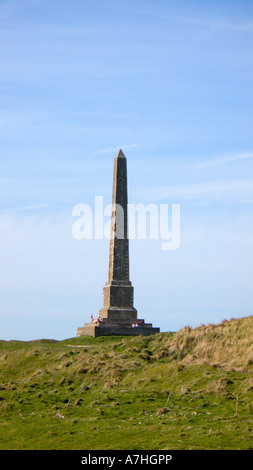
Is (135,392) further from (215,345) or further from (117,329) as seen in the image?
(117,329)

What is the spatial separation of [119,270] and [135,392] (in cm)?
2214

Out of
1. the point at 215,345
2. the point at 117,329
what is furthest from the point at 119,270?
the point at 215,345

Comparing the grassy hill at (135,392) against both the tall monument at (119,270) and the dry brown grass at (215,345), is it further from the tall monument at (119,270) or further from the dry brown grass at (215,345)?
the tall monument at (119,270)

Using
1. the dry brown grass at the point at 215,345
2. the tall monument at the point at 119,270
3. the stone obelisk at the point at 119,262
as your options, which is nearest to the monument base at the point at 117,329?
the tall monument at the point at 119,270

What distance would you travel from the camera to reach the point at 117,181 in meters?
54.1

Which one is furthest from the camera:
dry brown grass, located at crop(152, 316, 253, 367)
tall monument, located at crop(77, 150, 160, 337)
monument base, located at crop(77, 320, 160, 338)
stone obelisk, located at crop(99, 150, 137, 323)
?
stone obelisk, located at crop(99, 150, 137, 323)

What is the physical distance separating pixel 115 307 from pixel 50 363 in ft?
36.8

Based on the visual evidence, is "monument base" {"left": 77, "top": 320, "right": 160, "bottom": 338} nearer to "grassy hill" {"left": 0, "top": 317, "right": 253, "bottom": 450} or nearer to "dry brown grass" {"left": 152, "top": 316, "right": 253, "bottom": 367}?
"grassy hill" {"left": 0, "top": 317, "right": 253, "bottom": 450}

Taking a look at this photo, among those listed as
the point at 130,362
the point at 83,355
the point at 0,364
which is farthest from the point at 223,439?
the point at 0,364

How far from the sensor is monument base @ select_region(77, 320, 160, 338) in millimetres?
50825

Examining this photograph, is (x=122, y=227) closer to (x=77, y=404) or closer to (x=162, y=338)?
(x=162, y=338)

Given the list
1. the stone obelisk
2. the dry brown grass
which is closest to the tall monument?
the stone obelisk

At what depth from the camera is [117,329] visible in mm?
51250

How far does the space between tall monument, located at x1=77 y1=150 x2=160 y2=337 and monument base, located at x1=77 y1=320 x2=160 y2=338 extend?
0.10 meters
